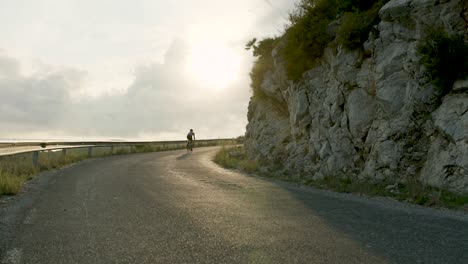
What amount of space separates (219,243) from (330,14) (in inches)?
579

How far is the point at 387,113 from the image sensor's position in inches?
543

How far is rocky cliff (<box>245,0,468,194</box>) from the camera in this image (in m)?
11.5

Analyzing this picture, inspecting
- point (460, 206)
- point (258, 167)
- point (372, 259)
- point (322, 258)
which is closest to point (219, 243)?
point (322, 258)

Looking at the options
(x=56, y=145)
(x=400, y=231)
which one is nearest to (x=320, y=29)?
(x=400, y=231)

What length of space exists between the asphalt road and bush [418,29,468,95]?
4353mm

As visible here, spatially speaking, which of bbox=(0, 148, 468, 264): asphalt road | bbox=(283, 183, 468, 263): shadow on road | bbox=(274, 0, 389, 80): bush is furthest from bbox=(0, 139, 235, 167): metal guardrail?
bbox=(274, 0, 389, 80): bush

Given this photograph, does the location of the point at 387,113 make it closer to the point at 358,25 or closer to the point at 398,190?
the point at 398,190

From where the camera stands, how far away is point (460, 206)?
9.35 m

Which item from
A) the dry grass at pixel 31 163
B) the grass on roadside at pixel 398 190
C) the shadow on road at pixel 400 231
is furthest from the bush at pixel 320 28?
the dry grass at pixel 31 163

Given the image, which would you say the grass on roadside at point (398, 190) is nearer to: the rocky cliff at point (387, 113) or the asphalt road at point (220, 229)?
the rocky cliff at point (387, 113)

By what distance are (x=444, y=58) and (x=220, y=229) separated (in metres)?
8.98

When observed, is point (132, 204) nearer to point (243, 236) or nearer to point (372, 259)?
point (243, 236)

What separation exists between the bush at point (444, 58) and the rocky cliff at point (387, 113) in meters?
0.25

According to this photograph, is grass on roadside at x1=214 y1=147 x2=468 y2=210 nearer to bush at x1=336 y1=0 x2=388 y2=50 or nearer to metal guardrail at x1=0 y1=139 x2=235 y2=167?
bush at x1=336 y1=0 x2=388 y2=50
